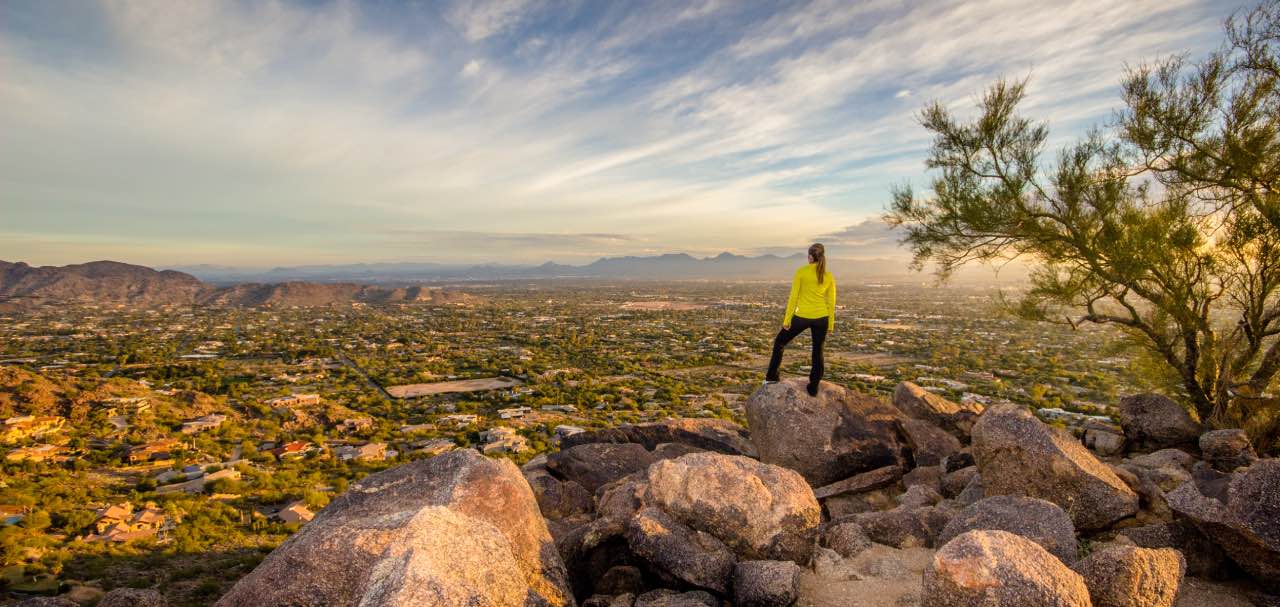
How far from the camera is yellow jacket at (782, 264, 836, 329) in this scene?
10656 millimetres

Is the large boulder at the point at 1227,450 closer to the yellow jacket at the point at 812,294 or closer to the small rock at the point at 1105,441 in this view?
the small rock at the point at 1105,441

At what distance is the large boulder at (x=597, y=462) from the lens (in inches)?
485

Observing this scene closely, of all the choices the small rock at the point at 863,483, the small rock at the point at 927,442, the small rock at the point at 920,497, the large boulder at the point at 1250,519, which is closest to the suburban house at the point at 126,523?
the small rock at the point at 863,483

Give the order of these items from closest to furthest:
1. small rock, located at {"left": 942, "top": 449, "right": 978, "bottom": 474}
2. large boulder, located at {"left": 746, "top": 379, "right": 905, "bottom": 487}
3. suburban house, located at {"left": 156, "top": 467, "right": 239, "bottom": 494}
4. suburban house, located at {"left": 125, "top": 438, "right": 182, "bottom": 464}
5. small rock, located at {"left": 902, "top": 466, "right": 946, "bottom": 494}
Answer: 1. small rock, located at {"left": 902, "top": 466, "right": 946, "bottom": 494}
2. small rock, located at {"left": 942, "top": 449, "right": 978, "bottom": 474}
3. large boulder, located at {"left": 746, "top": 379, "right": 905, "bottom": 487}
4. suburban house, located at {"left": 156, "top": 467, "right": 239, "bottom": 494}
5. suburban house, located at {"left": 125, "top": 438, "right": 182, "bottom": 464}

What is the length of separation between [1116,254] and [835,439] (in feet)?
27.3

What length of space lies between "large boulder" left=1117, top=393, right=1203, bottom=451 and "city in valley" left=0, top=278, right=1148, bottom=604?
16.0ft

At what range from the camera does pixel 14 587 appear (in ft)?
51.6

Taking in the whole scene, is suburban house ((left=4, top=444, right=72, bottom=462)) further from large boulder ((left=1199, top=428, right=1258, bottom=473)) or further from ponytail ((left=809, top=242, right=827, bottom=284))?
large boulder ((left=1199, top=428, right=1258, bottom=473))

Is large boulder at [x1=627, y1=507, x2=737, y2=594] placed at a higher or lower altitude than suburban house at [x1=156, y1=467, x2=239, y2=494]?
higher

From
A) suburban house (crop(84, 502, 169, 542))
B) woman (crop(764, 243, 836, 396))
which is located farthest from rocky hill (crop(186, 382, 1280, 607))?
suburban house (crop(84, 502, 169, 542))

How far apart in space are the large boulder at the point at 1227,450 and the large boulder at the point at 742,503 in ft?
27.9

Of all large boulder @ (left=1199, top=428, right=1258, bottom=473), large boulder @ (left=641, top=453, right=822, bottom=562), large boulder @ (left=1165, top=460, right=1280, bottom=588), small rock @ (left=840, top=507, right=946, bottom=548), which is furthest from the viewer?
large boulder @ (left=1199, top=428, right=1258, bottom=473)

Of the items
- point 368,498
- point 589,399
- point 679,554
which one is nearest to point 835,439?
point 679,554

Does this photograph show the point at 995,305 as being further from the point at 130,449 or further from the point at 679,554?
the point at 130,449
